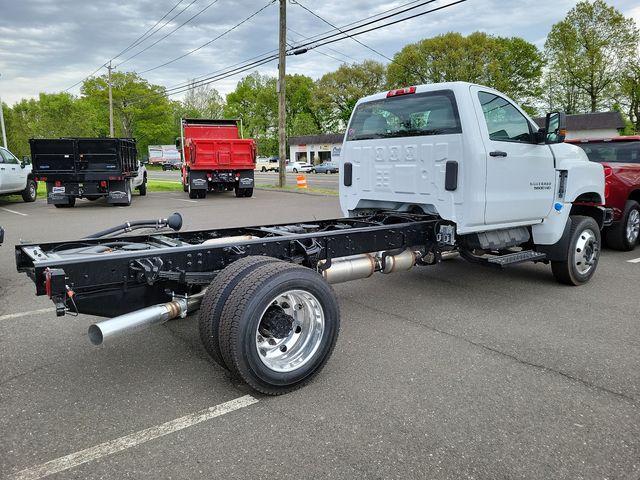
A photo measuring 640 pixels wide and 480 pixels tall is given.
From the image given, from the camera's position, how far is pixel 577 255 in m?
6.03

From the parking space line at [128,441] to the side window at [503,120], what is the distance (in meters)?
3.62

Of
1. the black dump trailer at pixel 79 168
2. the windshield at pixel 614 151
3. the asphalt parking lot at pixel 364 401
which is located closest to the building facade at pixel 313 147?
the black dump trailer at pixel 79 168

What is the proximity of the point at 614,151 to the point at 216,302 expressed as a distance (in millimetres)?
8558

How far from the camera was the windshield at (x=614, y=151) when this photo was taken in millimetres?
8703

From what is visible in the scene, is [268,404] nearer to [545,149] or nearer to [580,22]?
[545,149]

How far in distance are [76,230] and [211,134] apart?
36.5ft

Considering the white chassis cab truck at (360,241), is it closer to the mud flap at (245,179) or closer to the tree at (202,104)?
the mud flap at (245,179)

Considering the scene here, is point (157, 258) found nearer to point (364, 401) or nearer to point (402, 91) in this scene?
point (364, 401)

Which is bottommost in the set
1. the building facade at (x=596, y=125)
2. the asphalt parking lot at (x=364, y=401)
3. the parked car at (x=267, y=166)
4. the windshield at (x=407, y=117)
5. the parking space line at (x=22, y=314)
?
the asphalt parking lot at (x=364, y=401)

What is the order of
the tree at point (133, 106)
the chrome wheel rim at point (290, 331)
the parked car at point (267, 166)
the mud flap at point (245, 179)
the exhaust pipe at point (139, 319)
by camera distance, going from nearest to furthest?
1. the exhaust pipe at point (139, 319)
2. the chrome wheel rim at point (290, 331)
3. the mud flap at point (245, 179)
4. the parked car at point (267, 166)
5. the tree at point (133, 106)

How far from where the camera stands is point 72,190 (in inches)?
589

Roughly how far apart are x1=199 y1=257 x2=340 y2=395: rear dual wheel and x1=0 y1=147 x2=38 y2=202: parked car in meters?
14.7

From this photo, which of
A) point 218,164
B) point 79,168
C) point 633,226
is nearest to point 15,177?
point 79,168

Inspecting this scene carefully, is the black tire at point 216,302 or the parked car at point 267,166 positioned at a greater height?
the parked car at point 267,166
